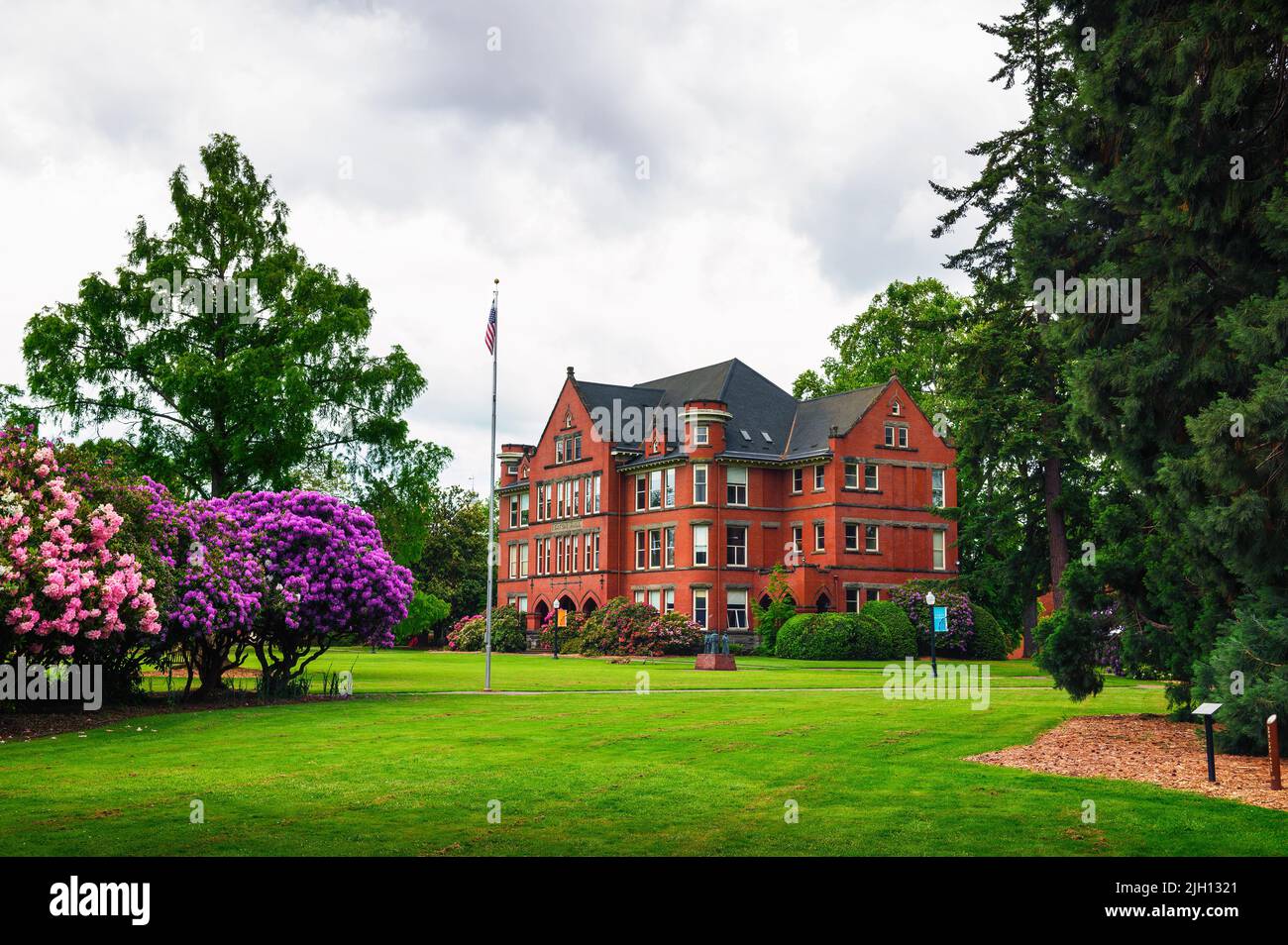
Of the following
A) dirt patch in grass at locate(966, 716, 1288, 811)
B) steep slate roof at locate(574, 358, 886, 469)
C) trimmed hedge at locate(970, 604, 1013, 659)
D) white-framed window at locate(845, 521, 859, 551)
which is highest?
steep slate roof at locate(574, 358, 886, 469)

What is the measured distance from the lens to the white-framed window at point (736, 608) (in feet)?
207

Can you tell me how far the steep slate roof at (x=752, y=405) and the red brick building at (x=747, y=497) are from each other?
0.10 m

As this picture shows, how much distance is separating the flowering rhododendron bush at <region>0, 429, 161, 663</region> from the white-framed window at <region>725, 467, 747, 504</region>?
44.3 m

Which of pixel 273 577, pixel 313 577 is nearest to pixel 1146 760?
pixel 313 577

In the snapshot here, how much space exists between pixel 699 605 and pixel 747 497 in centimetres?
635

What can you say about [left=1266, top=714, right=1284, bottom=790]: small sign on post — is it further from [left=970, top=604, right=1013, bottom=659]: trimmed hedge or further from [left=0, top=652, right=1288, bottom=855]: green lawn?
[left=970, top=604, right=1013, bottom=659]: trimmed hedge

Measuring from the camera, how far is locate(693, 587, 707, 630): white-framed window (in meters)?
62.8

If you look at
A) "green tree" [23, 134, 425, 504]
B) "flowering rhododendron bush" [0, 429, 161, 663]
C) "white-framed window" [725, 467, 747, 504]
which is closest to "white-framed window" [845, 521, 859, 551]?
"white-framed window" [725, 467, 747, 504]

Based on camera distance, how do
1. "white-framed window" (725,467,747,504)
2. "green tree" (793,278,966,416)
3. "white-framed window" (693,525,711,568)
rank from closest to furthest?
1. "white-framed window" (693,525,711,568)
2. "white-framed window" (725,467,747,504)
3. "green tree" (793,278,966,416)

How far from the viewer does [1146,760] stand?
14.9 m

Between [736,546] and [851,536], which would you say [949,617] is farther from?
[736,546]

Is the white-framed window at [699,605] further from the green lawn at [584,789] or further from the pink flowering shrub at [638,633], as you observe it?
the green lawn at [584,789]
